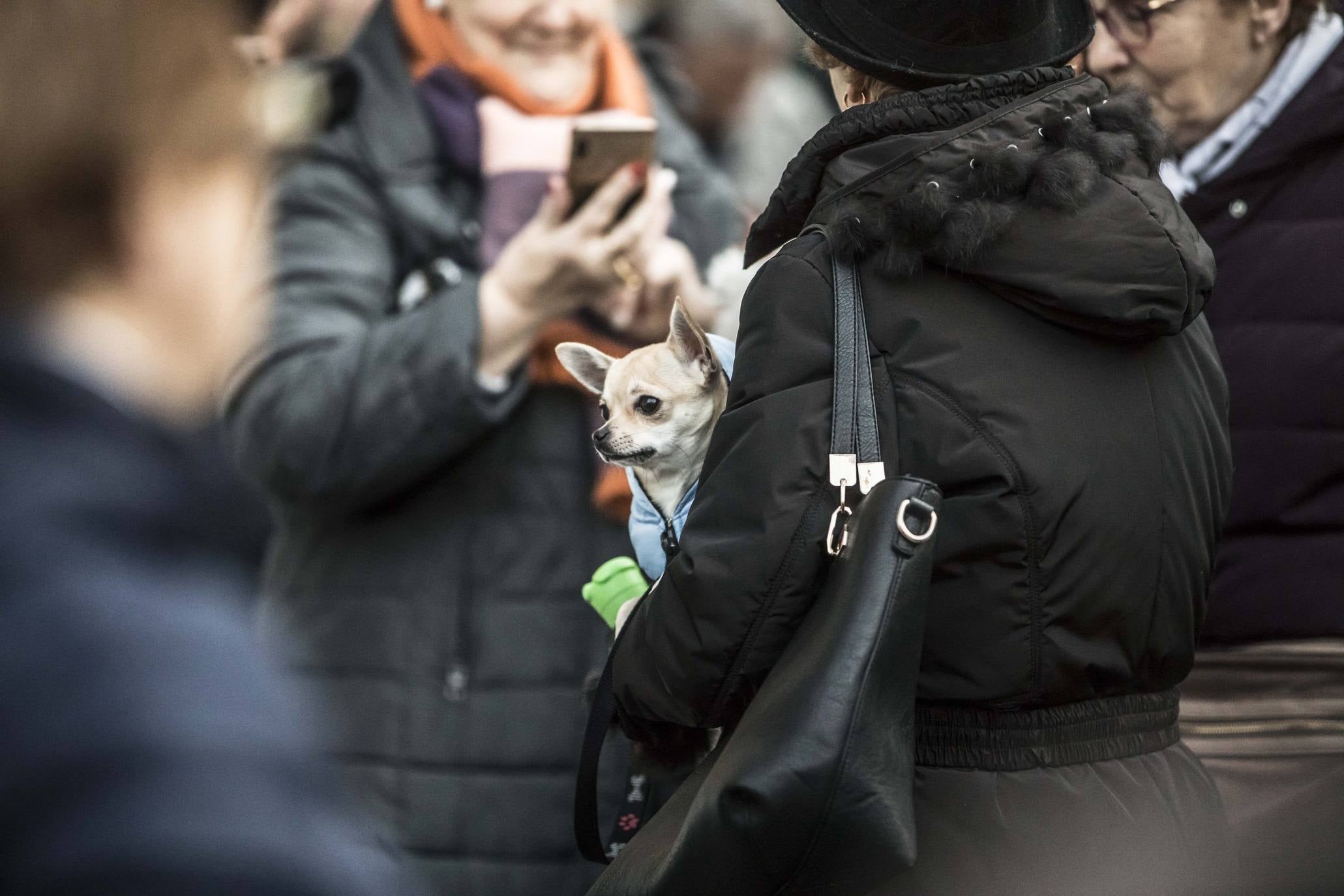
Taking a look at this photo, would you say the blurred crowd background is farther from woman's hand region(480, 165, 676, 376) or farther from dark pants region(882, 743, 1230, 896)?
dark pants region(882, 743, 1230, 896)

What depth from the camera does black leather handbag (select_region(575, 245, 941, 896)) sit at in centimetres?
178

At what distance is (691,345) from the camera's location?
8.06ft

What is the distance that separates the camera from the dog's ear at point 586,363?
2.70 meters

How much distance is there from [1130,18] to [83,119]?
2422 mm

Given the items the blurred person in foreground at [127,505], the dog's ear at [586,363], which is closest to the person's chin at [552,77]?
the dog's ear at [586,363]

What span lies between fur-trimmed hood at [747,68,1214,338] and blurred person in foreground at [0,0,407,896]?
3.34 ft

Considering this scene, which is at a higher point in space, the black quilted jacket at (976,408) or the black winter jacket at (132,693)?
the black winter jacket at (132,693)

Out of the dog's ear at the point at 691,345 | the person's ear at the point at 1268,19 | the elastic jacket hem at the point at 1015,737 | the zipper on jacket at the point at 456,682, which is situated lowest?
the zipper on jacket at the point at 456,682

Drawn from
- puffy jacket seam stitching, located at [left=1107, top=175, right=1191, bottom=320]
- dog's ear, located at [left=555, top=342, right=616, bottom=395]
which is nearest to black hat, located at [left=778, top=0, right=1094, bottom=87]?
puffy jacket seam stitching, located at [left=1107, top=175, right=1191, bottom=320]

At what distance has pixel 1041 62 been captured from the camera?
214 cm

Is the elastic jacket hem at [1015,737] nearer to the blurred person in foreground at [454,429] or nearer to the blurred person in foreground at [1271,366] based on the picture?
the blurred person in foreground at [1271,366]

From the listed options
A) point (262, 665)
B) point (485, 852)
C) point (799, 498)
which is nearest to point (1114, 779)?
point (799, 498)

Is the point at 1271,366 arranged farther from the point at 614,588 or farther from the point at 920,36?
the point at 614,588

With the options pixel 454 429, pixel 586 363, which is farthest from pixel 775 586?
pixel 454 429
